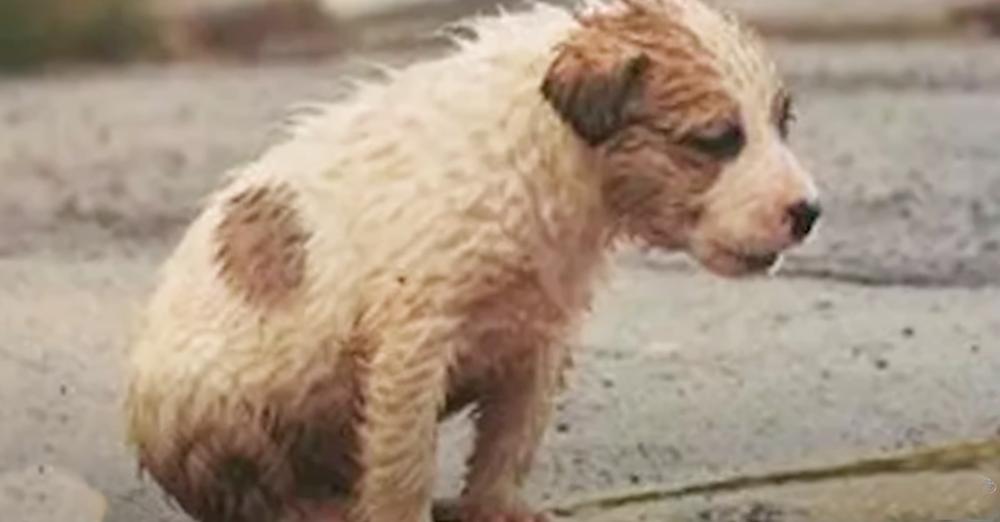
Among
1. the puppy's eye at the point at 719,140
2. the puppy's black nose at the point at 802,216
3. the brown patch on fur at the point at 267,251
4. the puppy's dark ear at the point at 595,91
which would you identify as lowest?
the brown patch on fur at the point at 267,251

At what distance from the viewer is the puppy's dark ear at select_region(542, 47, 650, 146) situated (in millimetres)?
1329

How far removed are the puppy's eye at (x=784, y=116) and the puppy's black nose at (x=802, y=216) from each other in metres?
0.04

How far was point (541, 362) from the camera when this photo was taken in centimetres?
139

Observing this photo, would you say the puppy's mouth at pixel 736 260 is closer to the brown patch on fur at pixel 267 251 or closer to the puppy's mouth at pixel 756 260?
the puppy's mouth at pixel 756 260

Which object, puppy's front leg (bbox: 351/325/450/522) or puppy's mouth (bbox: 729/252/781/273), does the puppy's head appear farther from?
puppy's front leg (bbox: 351/325/450/522)

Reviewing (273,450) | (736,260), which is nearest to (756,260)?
A: (736,260)

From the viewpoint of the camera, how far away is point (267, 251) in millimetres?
1375

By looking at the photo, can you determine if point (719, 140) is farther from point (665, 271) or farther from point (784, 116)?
point (665, 271)

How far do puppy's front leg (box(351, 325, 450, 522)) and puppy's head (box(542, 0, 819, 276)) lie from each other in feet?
0.37

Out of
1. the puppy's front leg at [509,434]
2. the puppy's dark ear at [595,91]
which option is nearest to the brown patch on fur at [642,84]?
the puppy's dark ear at [595,91]

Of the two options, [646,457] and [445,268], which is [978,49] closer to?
[646,457]

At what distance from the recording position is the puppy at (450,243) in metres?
1.34

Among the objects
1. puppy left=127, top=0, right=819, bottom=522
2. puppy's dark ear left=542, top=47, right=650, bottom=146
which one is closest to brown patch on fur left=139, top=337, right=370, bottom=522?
puppy left=127, top=0, right=819, bottom=522

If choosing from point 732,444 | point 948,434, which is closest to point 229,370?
point 732,444
